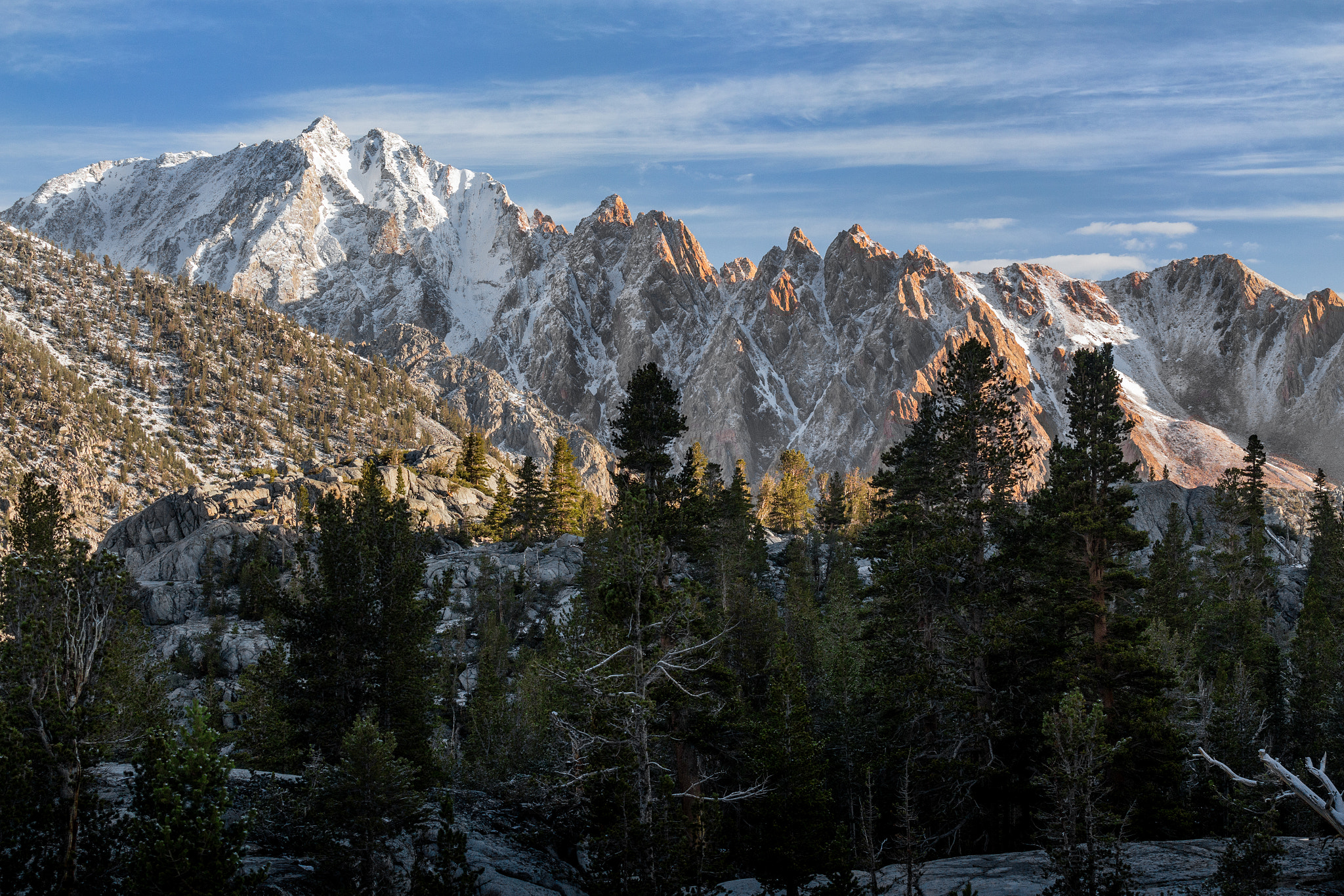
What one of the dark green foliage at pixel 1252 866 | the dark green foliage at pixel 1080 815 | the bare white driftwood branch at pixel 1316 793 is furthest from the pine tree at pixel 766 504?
the bare white driftwood branch at pixel 1316 793

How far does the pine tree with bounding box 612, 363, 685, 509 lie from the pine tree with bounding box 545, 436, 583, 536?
6493cm

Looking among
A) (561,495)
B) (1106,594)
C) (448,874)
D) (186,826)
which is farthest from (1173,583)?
(186,826)

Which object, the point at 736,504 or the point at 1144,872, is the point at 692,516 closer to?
the point at 1144,872

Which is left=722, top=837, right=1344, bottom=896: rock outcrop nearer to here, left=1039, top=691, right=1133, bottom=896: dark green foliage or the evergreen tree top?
left=1039, top=691, right=1133, bottom=896: dark green foliage

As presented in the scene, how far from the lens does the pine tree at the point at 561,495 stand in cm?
9550

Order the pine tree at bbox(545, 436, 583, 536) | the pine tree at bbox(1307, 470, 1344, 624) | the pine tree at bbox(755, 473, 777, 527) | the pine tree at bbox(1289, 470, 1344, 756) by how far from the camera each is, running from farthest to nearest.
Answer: the pine tree at bbox(755, 473, 777, 527) < the pine tree at bbox(545, 436, 583, 536) < the pine tree at bbox(1307, 470, 1344, 624) < the pine tree at bbox(1289, 470, 1344, 756)

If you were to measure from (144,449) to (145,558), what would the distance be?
8665 centimetres

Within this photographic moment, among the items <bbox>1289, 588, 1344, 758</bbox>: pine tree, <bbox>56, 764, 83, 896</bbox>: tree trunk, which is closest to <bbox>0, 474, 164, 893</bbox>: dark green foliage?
<bbox>56, 764, 83, 896</bbox>: tree trunk

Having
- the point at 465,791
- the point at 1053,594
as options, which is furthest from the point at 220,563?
A: the point at 1053,594

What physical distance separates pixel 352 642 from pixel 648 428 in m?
12.3

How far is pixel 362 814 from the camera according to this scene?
17.8m

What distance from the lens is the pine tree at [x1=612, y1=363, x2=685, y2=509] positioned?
93.7 ft

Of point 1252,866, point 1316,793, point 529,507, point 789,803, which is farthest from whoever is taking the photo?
point 529,507

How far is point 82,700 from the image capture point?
17016mm
